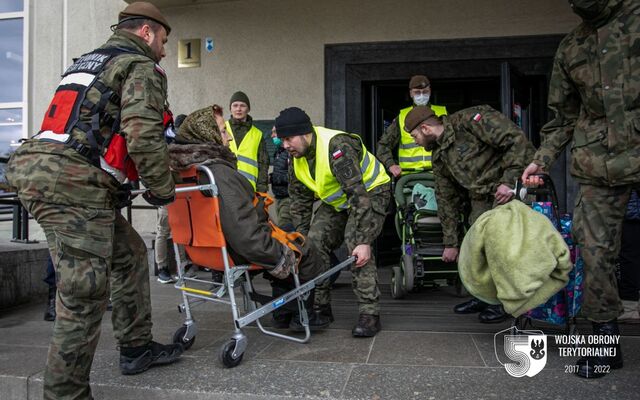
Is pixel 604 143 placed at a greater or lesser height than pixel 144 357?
greater

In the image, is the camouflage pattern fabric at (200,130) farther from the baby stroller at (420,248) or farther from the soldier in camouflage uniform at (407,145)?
the soldier in camouflage uniform at (407,145)

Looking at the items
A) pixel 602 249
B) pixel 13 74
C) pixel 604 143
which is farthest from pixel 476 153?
pixel 13 74

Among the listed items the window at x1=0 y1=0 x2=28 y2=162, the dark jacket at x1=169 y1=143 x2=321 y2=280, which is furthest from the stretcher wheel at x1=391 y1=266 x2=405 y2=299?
the window at x1=0 y1=0 x2=28 y2=162

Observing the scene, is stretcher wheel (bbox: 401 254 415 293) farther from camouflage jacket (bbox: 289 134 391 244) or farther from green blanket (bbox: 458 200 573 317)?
green blanket (bbox: 458 200 573 317)

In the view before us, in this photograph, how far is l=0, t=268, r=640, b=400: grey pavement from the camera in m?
2.71

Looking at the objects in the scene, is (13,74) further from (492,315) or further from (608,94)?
(608,94)

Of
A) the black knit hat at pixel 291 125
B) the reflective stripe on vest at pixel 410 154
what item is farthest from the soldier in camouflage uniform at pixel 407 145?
the black knit hat at pixel 291 125

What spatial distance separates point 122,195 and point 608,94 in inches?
104

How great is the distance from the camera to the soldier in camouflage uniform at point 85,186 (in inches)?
99.9

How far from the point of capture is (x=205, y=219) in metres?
3.21

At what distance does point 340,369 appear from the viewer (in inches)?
120

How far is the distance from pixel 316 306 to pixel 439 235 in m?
1.64

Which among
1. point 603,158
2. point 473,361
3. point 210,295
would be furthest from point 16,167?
point 603,158

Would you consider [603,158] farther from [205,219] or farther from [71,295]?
[71,295]
